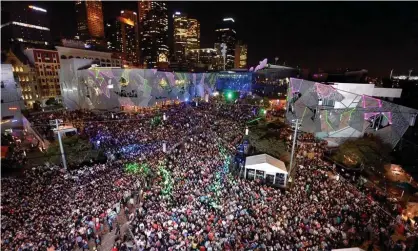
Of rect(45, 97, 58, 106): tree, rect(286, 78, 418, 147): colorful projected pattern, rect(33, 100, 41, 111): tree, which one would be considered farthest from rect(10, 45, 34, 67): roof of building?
rect(286, 78, 418, 147): colorful projected pattern

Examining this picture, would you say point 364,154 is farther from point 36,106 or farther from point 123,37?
point 123,37

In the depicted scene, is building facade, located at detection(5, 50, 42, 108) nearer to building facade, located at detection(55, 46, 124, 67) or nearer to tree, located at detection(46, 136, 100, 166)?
building facade, located at detection(55, 46, 124, 67)

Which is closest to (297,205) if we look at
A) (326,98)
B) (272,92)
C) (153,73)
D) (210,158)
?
(210,158)

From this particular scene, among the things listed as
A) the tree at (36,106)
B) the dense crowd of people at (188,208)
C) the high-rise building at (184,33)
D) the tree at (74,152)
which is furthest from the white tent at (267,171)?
the high-rise building at (184,33)

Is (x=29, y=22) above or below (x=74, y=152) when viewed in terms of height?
above

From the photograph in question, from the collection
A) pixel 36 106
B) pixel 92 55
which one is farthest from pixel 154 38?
pixel 36 106
